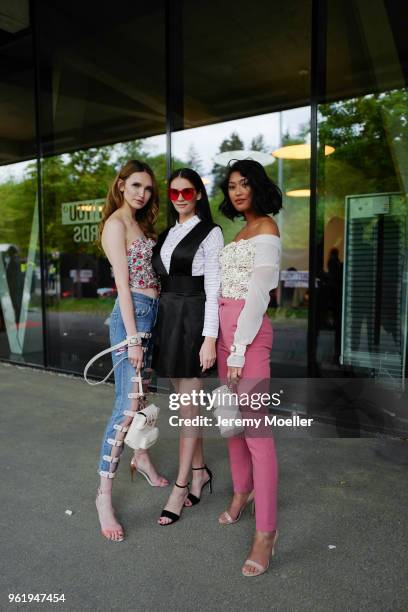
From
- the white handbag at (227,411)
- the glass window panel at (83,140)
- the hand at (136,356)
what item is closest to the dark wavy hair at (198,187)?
the hand at (136,356)

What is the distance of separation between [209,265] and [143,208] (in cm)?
59

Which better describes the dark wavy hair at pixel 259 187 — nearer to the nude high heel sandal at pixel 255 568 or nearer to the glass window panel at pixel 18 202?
the nude high heel sandal at pixel 255 568

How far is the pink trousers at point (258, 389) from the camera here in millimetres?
2027

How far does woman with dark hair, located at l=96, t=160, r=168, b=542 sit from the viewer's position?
2.27 m

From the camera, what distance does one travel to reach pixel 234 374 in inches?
81.0

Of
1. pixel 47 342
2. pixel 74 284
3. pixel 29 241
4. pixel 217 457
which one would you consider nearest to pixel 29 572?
pixel 217 457

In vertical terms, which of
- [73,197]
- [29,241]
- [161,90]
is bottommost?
[29,241]

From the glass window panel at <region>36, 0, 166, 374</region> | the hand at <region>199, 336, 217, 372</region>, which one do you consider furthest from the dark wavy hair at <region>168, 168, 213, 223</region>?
the glass window panel at <region>36, 0, 166, 374</region>

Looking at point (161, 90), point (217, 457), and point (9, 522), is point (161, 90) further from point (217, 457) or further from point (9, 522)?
point (9, 522)

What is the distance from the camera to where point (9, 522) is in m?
2.38

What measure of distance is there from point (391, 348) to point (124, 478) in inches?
104

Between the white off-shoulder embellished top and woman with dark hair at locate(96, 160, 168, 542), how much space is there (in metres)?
0.54

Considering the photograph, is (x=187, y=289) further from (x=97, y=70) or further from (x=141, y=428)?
(x=97, y=70)

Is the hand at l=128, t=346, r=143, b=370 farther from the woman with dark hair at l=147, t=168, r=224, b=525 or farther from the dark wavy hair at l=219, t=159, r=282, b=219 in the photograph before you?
the dark wavy hair at l=219, t=159, r=282, b=219
